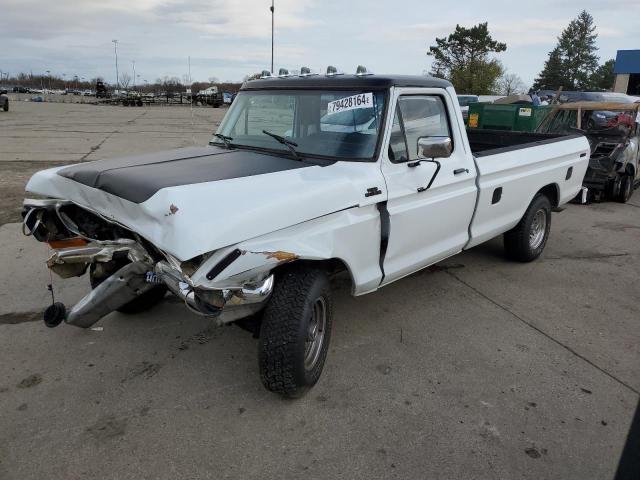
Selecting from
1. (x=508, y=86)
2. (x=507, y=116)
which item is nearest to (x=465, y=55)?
(x=508, y=86)

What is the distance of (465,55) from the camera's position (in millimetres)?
54281

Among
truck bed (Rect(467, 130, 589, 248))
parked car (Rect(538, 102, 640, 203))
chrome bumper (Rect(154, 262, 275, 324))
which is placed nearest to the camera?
chrome bumper (Rect(154, 262, 275, 324))

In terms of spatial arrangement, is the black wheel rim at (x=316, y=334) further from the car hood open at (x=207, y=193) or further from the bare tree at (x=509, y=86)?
the bare tree at (x=509, y=86)

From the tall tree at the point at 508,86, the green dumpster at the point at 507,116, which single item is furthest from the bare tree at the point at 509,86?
the green dumpster at the point at 507,116

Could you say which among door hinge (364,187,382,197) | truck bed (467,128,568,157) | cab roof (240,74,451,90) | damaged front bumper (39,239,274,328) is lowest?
damaged front bumper (39,239,274,328)

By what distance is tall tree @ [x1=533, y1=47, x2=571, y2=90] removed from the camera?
74.0m

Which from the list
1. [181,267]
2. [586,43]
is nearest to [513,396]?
[181,267]

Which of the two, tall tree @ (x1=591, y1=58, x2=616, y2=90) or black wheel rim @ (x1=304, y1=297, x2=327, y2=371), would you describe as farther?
tall tree @ (x1=591, y1=58, x2=616, y2=90)

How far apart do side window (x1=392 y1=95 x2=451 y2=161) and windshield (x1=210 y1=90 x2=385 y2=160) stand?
0.29 meters

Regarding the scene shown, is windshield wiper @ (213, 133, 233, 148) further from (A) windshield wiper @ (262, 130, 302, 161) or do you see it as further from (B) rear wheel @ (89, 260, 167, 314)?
(B) rear wheel @ (89, 260, 167, 314)

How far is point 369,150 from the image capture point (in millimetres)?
3508

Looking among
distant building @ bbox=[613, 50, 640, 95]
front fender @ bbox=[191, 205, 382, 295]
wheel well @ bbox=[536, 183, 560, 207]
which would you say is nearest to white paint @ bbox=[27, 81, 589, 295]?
front fender @ bbox=[191, 205, 382, 295]

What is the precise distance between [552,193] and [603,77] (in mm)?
79456

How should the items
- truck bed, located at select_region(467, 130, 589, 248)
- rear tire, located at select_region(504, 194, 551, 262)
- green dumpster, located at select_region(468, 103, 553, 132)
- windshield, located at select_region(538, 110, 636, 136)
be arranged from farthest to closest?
1. green dumpster, located at select_region(468, 103, 553, 132)
2. windshield, located at select_region(538, 110, 636, 136)
3. rear tire, located at select_region(504, 194, 551, 262)
4. truck bed, located at select_region(467, 130, 589, 248)
